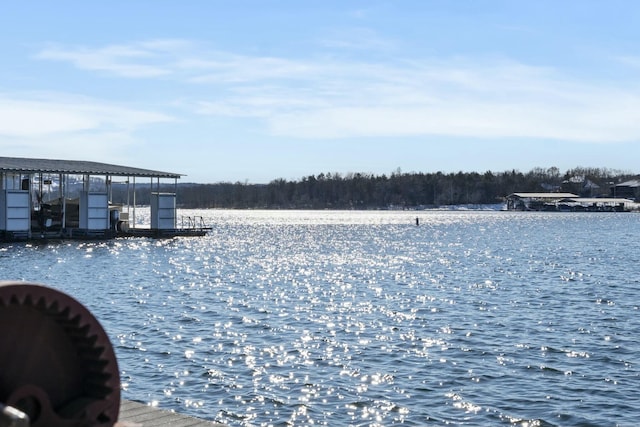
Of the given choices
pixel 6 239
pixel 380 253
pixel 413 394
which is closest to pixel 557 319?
pixel 413 394

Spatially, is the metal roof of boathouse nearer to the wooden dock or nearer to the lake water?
the lake water

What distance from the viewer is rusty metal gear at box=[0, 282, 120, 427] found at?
5.81m

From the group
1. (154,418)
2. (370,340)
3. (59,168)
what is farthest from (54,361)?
(59,168)

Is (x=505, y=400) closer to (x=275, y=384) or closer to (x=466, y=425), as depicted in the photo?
(x=466, y=425)

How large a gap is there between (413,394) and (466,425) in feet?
7.75

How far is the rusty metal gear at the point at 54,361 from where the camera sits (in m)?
5.81

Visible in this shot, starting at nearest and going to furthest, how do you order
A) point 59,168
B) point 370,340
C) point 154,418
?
1. point 154,418
2. point 370,340
3. point 59,168

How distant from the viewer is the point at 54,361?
20.1 ft

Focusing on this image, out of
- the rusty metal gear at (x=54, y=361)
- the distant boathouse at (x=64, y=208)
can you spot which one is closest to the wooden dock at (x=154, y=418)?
the rusty metal gear at (x=54, y=361)

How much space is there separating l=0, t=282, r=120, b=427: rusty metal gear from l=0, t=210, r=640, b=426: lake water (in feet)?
29.3

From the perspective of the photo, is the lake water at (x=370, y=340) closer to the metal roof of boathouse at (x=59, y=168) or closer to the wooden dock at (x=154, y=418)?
the wooden dock at (x=154, y=418)

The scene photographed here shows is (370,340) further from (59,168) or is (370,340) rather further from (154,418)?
(59,168)

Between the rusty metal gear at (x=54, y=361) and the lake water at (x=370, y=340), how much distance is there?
8916 millimetres

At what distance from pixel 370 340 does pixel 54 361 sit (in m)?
18.6
